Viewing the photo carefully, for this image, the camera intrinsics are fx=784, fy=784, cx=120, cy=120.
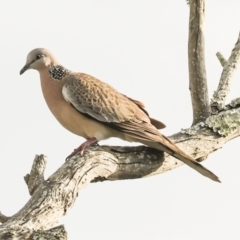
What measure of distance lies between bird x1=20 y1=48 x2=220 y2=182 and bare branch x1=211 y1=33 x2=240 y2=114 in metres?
0.47

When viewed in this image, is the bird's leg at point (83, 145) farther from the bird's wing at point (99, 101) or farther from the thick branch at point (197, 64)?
the thick branch at point (197, 64)

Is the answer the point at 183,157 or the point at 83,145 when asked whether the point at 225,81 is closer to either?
the point at 183,157

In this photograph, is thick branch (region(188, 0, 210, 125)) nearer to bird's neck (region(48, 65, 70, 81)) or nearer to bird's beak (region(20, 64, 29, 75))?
bird's neck (region(48, 65, 70, 81))

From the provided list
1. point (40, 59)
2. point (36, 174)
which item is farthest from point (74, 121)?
point (36, 174)

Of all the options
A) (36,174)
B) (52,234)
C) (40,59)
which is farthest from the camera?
(40,59)

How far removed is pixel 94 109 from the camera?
20.2 feet

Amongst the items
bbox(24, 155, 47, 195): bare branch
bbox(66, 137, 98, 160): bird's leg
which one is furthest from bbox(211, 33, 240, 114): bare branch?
bbox(24, 155, 47, 195): bare branch

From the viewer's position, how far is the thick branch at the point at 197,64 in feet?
19.6

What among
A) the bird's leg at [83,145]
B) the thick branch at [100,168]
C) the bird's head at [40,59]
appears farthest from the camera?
the bird's head at [40,59]

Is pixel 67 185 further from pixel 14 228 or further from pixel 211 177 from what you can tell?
pixel 211 177

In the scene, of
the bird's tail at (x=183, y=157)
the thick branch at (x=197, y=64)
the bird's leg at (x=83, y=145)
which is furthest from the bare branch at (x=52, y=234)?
the thick branch at (x=197, y=64)

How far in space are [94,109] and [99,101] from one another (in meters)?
0.10

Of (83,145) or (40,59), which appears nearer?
(83,145)

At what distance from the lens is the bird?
5.99 m
